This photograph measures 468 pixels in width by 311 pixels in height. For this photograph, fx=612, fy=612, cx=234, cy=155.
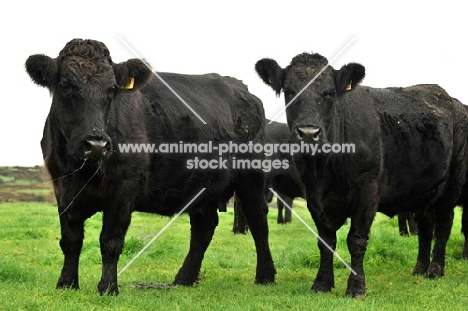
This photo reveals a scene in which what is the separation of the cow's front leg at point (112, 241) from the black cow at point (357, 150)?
2.30 metres

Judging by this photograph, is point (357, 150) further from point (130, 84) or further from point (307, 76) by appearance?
point (130, 84)

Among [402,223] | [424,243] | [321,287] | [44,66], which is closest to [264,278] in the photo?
[321,287]

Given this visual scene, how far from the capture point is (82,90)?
21.9 feet

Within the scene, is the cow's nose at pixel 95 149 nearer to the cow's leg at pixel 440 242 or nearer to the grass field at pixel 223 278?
the grass field at pixel 223 278

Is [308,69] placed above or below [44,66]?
above

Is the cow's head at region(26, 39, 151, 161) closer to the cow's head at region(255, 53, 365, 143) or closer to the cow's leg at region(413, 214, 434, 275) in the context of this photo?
the cow's head at region(255, 53, 365, 143)

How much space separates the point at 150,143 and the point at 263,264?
2842 millimetres

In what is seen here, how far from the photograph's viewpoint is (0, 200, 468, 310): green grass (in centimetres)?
663

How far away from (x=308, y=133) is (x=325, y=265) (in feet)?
6.91

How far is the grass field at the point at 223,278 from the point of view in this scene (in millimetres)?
6634

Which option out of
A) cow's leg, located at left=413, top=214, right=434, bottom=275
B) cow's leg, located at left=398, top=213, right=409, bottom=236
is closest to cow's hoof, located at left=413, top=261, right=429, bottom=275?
cow's leg, located at left=413, top=214, right=434, bottom=275

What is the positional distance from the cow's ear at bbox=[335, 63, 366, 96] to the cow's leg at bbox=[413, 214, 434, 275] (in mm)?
3397

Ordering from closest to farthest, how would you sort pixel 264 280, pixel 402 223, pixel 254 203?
pixel 264 280, pixel 254 203, pixel 402 223

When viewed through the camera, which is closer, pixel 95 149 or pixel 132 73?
pixel 95 149
